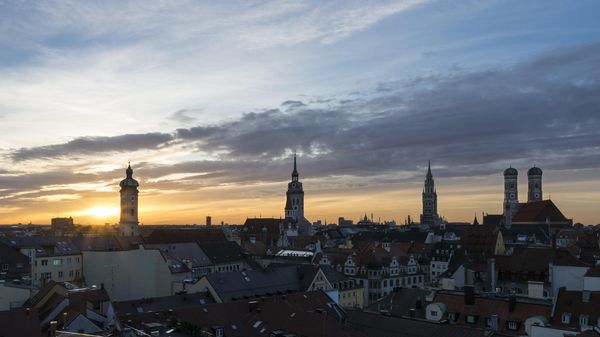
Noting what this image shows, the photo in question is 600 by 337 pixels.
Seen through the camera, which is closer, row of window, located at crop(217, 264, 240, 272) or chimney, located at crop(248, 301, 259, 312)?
chimney, located at crop(248, 301, 259, 312)

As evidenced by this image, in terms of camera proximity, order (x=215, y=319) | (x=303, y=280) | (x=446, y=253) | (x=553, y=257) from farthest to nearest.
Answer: (x=446, y=253), (x=553, y=257), (x=303, y=280), (x=215, y=319)

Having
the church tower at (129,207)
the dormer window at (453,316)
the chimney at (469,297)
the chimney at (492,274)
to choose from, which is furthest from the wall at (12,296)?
the church tower at (129,207)

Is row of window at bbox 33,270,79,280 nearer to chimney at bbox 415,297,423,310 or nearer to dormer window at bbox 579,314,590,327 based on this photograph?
chimney at bbox 415,297,423,310

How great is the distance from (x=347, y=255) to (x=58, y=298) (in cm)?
5839

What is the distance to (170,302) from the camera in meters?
56.5

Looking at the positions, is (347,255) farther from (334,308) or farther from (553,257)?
(334,308)

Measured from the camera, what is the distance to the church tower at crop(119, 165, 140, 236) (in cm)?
13450

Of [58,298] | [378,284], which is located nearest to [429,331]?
[58,298]

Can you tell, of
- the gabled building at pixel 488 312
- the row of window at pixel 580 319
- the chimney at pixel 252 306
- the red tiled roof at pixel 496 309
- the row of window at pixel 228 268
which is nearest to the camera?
the gabled building at pixel 488 312

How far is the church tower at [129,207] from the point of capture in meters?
134

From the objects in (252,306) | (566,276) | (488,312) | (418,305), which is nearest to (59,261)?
(252,306)

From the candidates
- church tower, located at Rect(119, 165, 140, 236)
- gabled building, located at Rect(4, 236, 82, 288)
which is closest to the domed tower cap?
church tower, located at Rect(119, 165, 140, 236)

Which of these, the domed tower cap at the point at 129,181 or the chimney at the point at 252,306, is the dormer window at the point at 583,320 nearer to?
the chimney at the point at 252,306

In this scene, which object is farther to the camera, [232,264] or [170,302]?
[232,264]
